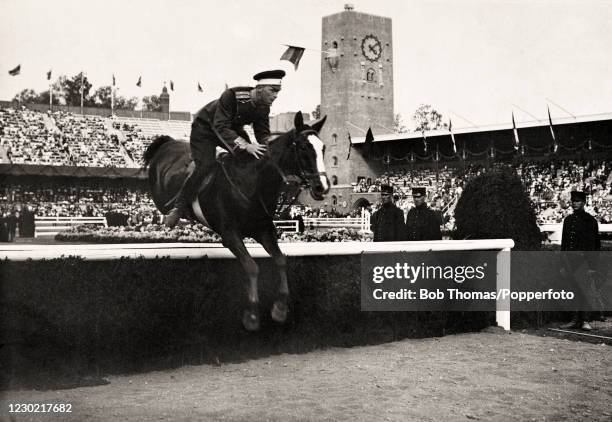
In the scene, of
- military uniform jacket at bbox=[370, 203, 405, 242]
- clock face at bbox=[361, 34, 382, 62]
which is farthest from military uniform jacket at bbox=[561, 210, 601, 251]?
clock face at bbox=[361, 34, 382, 62]

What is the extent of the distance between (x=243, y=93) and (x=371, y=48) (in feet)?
159

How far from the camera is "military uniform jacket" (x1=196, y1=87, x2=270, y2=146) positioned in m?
4.96

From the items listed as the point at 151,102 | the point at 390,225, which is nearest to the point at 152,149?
the point at 390,225

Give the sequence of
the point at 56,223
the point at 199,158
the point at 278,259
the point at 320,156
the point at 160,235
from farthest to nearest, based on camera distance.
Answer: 1. the point at 56,223
2. the point at 160,235
3. the point at 278,259
4. the point at 199,158
5. the point at 320,156

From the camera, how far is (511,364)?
712 cm

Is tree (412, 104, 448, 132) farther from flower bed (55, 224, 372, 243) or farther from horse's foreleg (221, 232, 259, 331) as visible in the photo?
horse's foreleg (221, 232, 259, 331)

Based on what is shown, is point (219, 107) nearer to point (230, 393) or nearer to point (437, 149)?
point (230, 393)

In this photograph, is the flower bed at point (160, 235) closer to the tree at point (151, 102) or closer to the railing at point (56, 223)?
the railing at point (56, 223)

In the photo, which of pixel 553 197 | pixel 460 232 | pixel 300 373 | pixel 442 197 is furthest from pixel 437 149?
pixel 300 373

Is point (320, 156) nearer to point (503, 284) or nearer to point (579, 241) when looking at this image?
point (503, 284)

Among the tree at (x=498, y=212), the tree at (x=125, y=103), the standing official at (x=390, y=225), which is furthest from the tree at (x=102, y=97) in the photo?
the tree at (x=498, y=212)

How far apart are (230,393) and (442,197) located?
33.8 meters

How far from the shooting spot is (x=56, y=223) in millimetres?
26391

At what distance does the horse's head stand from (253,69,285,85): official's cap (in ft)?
1.16
